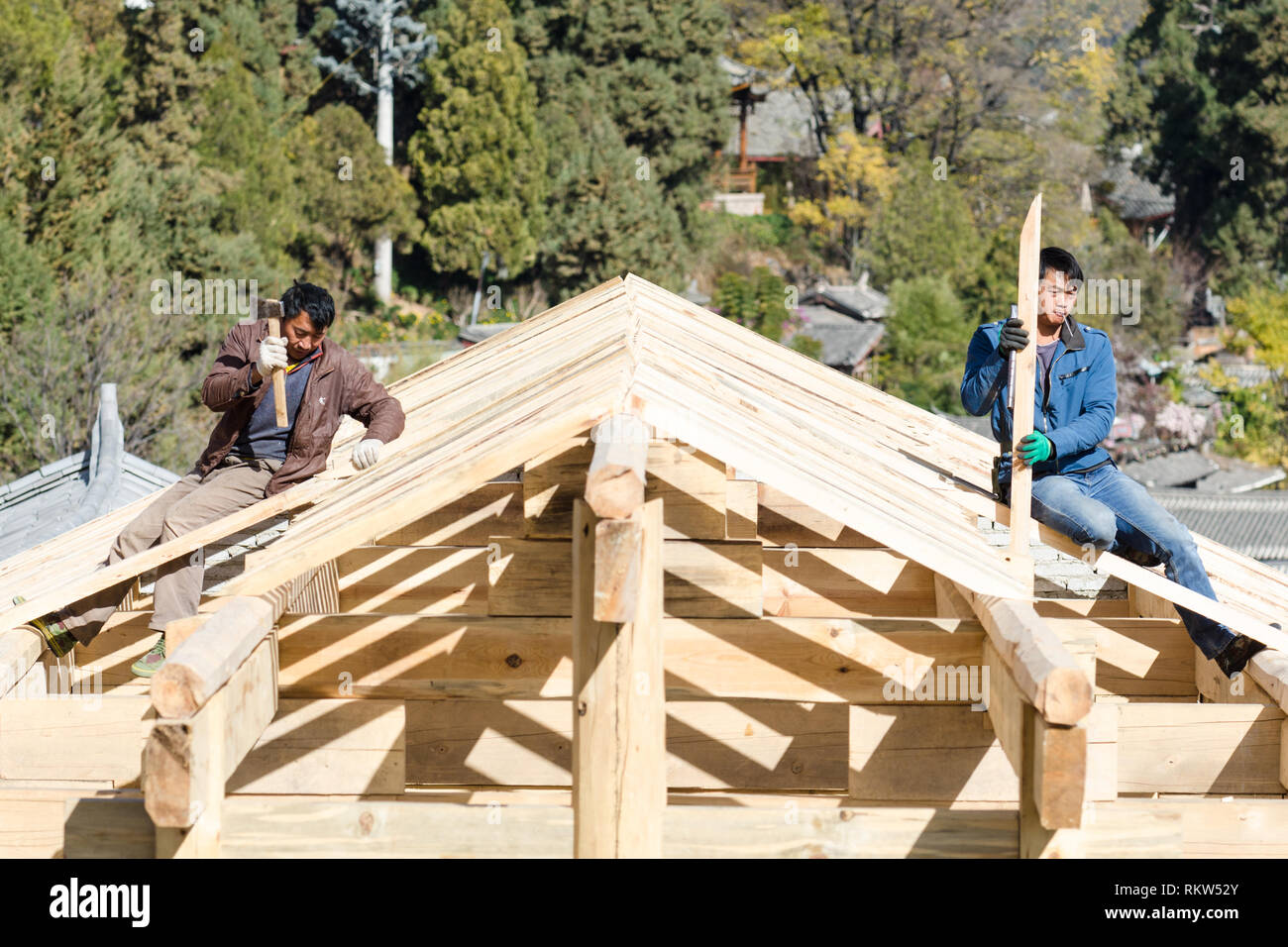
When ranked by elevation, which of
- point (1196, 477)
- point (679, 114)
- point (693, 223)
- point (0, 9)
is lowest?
point (1196, 477)

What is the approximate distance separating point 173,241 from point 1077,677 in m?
32.9

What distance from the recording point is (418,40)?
43.3 m

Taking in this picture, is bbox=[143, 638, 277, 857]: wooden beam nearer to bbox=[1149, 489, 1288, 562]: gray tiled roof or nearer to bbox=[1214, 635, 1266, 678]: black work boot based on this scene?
bbox=[1214, 635, 1266, 678]: black work boot

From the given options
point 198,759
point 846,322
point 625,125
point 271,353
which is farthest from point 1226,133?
point 198,759

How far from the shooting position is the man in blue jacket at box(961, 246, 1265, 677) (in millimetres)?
5266

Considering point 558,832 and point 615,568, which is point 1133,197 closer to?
point 558,832

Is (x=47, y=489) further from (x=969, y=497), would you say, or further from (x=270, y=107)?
(x=270, y=107)

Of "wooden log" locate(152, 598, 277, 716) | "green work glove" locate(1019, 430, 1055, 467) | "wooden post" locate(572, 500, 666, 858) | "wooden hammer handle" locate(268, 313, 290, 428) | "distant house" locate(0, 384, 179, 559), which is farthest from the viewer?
"distant house" locate(0, 384, 179, 559)

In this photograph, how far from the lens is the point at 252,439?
19.3ft

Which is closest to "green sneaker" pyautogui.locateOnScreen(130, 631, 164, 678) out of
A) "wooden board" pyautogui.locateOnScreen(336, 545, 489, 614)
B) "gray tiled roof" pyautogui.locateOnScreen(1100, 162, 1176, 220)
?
"wooden board" pyautogui.locateOnScreen(336, 545, 489, 614)

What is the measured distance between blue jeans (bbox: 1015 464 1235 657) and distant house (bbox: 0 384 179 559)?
29.0ft

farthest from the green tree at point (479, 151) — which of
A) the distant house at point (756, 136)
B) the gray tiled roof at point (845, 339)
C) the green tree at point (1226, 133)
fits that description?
the green tree at point (1226, 133)

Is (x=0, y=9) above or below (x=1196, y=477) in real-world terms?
above

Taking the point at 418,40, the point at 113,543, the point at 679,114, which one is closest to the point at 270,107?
the point at 418,40
